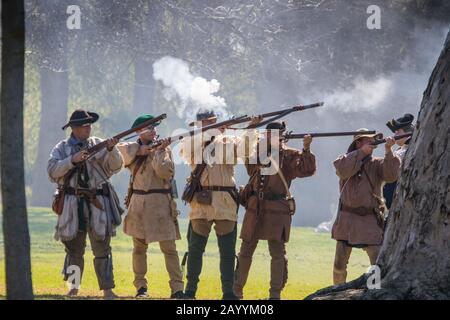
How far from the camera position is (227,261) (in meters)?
12.5

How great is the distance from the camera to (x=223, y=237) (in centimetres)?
1264

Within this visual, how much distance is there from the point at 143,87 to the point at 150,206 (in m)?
25.2

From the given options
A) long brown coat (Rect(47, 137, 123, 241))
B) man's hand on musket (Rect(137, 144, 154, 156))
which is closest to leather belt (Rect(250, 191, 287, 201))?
man's hand on musket (Rect(137, 144, 154, 156))

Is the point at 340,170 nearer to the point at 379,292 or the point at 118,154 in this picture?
the point at 118,154

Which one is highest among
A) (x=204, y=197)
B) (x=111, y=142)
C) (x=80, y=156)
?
(x=111, y=142)

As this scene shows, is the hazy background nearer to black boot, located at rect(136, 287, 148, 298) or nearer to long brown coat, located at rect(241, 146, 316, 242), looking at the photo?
long brown coat, located at rect(241, 146, 316, 242)

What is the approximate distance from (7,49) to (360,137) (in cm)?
573

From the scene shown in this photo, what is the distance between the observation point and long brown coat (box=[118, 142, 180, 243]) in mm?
12875

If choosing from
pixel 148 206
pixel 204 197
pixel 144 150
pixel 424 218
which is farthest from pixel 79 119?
pixel 424 218

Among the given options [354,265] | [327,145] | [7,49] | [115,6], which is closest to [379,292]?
[7,49]

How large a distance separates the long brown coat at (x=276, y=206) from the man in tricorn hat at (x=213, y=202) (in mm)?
230

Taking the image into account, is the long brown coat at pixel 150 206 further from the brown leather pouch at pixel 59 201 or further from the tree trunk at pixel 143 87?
the tree trunk at pixel 143 87

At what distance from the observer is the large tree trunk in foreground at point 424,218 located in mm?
9312

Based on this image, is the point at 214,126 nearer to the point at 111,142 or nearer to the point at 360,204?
the point at 111,142
